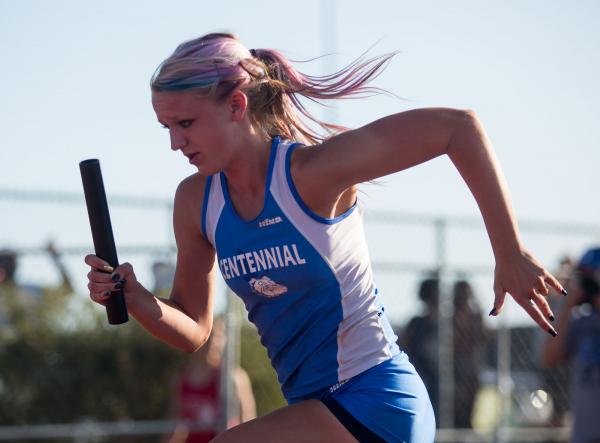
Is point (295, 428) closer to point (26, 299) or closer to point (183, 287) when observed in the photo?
point (183, 287)

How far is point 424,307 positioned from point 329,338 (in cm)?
611

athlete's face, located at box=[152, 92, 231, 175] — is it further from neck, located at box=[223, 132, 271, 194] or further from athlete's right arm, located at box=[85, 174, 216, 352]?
athlete's right arm, located at box=[85, 174, 216, 352]

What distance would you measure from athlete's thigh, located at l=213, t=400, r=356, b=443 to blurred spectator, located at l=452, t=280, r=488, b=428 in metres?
6.36

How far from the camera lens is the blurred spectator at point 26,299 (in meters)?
8.74

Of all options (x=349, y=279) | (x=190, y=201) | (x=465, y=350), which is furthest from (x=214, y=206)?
(x=465, y=350)

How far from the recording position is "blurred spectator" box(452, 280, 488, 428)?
9.84 meters

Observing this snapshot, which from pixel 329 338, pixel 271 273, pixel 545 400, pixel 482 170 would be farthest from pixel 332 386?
pixel 545 400

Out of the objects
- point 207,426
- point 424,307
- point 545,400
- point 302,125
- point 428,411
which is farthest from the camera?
point 545,400

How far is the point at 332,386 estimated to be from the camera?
3.67m

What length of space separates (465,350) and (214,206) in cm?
643

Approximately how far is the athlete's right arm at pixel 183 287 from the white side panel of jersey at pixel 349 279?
17.9 inches

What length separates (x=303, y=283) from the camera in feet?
11.9

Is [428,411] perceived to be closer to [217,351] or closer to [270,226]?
[270,226]

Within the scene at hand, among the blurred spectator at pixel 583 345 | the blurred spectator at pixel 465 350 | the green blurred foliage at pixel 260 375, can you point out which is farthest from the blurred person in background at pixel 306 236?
the green blurred foliage at pixel 260 375
